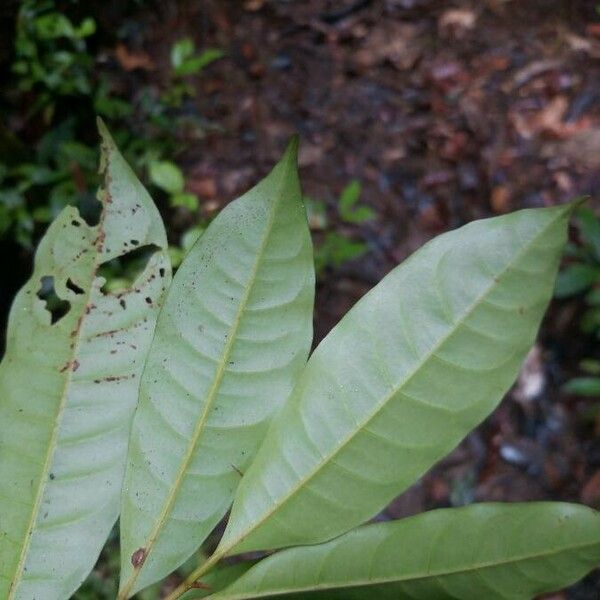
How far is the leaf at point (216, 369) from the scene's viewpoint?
444 mm

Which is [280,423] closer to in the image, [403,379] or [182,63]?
[403,379]

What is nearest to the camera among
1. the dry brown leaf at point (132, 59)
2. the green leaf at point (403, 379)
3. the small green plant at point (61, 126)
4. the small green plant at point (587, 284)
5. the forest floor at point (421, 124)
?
the green leaf at point (403, 379)

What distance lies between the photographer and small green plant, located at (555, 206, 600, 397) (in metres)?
1.90

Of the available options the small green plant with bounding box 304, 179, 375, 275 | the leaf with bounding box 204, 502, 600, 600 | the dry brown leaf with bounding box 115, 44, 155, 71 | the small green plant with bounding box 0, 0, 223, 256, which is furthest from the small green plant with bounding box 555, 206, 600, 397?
the dry brown leaf with bounding box 115, 44, 155, 71

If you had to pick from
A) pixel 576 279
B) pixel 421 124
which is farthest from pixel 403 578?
pixel 421 124

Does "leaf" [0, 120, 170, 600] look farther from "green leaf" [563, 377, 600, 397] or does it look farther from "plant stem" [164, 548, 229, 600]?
"green leaf" [563, 377, 600, 397]

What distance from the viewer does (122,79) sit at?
2.44m

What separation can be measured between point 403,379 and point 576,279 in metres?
1.71

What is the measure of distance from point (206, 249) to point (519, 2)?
2.65 metres

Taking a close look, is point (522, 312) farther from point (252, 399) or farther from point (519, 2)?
point (519, 2)

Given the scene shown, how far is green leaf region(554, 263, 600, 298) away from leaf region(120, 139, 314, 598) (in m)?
1.67

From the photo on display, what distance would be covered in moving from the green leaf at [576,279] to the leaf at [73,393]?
170 centimetres

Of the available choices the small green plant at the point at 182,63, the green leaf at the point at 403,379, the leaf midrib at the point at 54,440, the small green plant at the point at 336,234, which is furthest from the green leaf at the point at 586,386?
the leaf midrib at the point at 54,440

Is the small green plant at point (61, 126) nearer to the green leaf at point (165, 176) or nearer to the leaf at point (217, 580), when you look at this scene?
the green leaf at point (165, 176)
